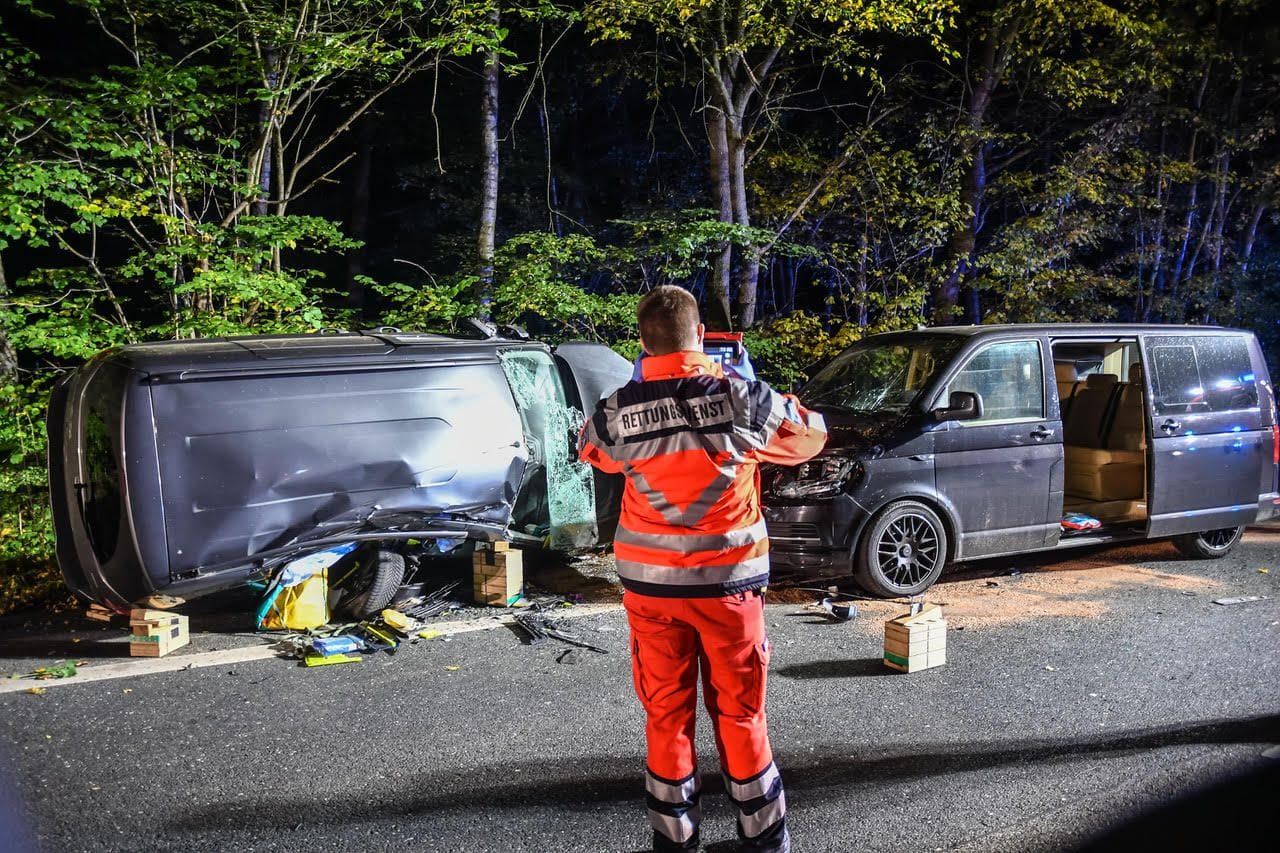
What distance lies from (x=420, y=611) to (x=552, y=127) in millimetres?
11752

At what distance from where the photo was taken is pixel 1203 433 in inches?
254

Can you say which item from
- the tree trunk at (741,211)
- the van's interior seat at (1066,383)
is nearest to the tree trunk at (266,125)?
the tree trunk at (741,211)

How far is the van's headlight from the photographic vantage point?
5543mm

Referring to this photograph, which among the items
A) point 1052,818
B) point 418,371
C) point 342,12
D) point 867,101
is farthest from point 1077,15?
point 1052,818

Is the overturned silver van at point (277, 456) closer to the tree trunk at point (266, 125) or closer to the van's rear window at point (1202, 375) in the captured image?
the tree trunk at point (266, 125)

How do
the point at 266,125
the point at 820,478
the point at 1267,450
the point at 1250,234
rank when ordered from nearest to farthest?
the point at 820,478 < the point at 1267,450 < the point at 266,125 < the point at 1250,234

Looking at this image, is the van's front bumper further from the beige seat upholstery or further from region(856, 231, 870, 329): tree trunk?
region(856, 231, 870, 329): tree trunk

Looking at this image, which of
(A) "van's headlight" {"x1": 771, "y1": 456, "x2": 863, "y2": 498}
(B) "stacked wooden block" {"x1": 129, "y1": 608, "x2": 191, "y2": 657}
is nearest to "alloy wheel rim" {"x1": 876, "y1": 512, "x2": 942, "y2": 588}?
(A) "van's headlight" {"x1": 771, "y1": 456, "x2": 863, "y2": 498}

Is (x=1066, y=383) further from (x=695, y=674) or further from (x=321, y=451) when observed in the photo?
(x=321, y=451)

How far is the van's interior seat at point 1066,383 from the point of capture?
7.26m

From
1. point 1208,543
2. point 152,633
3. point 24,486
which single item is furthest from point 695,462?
point 24,486

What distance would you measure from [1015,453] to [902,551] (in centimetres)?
103

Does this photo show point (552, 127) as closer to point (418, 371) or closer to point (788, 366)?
point (788, 366)

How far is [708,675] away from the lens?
2807 mm
